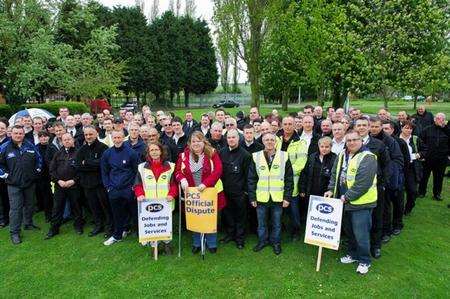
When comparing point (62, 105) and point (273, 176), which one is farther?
point (62, 105)

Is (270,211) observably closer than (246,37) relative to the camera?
Yes

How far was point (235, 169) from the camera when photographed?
6500mm

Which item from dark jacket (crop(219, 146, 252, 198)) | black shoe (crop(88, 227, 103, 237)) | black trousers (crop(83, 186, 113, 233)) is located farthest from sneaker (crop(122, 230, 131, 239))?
dark jacket (crop(219, 146, 252, 198))

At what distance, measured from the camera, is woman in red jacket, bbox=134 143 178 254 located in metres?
A: 6.35

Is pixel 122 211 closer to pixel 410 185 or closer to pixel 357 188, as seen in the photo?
pixel 357 188

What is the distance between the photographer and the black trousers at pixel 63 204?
7.41 metres

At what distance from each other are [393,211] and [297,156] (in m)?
2.37

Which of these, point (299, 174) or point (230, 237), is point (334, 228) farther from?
point (230, 237)

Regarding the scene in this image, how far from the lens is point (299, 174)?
21.9 feet

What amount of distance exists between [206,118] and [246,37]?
1522 cm

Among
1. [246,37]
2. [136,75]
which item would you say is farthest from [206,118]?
[136,75]

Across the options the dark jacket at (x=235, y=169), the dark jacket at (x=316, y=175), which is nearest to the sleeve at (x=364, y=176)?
the dark jacket at (x=316, y=175)

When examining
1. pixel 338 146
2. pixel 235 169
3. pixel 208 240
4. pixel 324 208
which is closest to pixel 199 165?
pixel 235 169

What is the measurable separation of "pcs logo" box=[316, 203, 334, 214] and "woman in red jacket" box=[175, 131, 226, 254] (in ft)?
5.39
